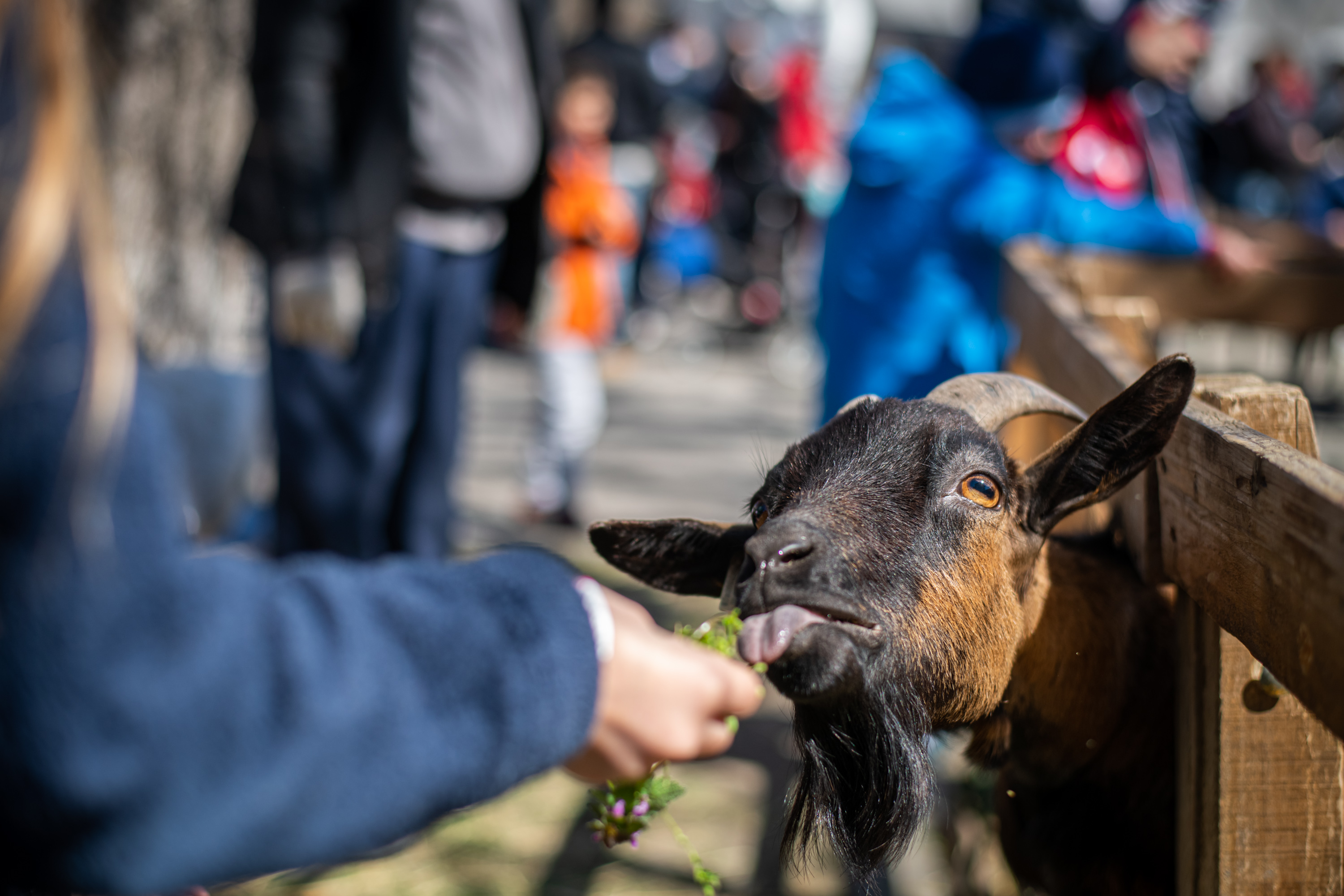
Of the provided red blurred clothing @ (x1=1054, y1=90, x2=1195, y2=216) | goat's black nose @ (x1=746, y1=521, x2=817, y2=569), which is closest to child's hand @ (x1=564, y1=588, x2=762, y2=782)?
goat's black nose @ (x1=746, y1=521, x2=817, y2=569)

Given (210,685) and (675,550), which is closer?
(210,685)

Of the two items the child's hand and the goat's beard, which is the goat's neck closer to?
the goat's beard

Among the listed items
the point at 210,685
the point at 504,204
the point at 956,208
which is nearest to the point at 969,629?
the point at 210,685

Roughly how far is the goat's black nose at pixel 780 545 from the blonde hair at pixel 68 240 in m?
0.98

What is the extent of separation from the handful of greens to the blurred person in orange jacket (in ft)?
15.2

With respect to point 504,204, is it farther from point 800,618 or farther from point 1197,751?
point 1197,751

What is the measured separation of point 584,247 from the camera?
6914mm

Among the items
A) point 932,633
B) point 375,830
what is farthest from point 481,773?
point 932,633

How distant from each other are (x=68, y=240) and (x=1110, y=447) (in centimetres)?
166

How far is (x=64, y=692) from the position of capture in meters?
0.85

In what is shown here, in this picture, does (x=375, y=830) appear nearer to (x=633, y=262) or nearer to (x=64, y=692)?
(x=64, y=692)

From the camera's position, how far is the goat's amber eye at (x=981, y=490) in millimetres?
2016

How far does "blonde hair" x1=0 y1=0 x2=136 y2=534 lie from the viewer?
0.85m

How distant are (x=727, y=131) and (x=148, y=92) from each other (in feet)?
31.0
